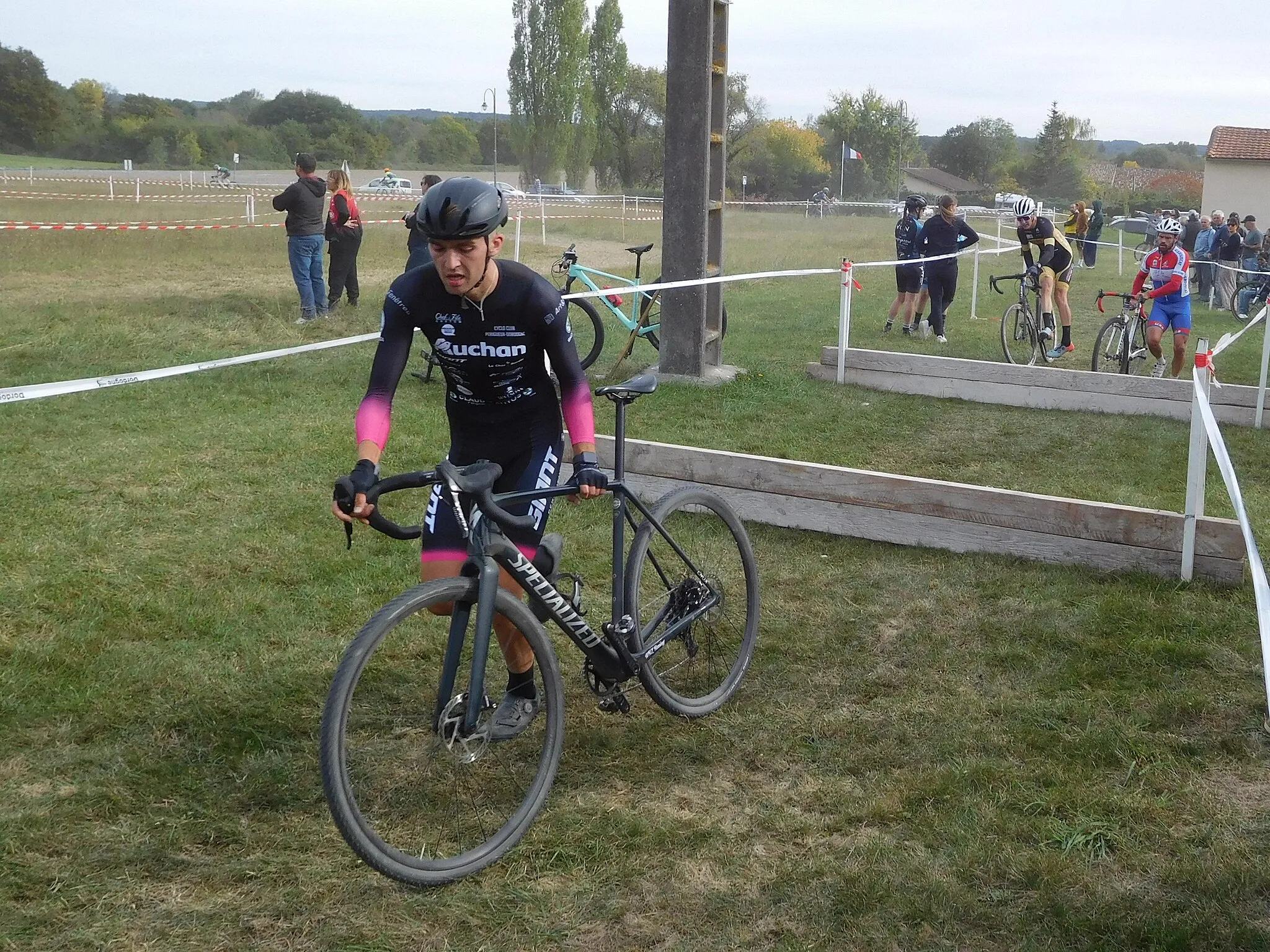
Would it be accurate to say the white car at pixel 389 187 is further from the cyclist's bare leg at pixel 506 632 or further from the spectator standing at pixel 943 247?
the cyclist's bare leg at pixel 506 632

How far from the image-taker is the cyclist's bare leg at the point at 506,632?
12.6ft

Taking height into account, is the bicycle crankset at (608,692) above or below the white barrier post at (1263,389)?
below

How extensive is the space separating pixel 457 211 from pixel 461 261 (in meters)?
0.19

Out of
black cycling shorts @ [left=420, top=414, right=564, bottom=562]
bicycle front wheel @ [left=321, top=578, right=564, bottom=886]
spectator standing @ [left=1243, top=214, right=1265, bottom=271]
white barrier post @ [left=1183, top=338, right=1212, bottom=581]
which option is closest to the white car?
spectator standing @ [left=1243, top=214, right=1265, bottom=271]

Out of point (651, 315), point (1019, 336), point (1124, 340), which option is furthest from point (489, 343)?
point (1019, 336)

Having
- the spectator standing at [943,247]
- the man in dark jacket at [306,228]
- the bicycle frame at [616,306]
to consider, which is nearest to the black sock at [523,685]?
the bicycle frame at [616,306]

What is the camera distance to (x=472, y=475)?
138 inches

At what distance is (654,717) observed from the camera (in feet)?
15.3

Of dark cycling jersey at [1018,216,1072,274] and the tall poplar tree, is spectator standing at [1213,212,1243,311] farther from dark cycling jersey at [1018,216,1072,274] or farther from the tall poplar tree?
the tall poplar tree

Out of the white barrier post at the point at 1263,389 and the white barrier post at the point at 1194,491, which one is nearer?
the white barrier post at the point at 1194,491

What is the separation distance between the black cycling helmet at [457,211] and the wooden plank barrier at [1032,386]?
869 cm

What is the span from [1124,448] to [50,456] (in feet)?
26.8

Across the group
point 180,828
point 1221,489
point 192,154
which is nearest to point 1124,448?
point 1221,489

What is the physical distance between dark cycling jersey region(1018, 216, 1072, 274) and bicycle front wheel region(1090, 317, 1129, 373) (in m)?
1.51
